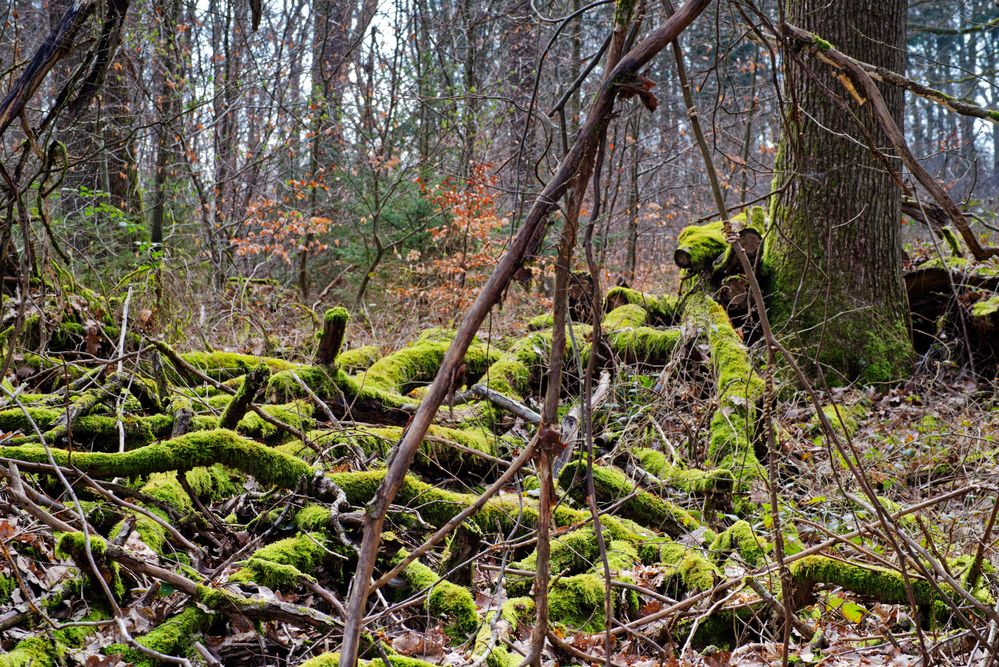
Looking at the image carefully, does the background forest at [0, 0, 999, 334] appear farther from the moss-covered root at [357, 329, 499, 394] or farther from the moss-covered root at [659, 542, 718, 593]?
the moss-covered root at [659, 542, 718, 593]

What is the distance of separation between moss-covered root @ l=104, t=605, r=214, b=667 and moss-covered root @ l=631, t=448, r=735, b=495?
2898mm

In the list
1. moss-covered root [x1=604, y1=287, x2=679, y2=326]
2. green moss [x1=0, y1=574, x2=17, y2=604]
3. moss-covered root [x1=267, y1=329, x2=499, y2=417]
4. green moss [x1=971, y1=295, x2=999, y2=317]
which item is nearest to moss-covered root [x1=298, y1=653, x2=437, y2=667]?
green moss [x1=0, y1=574, x2=17, y2=604]

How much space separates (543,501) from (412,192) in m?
11.0

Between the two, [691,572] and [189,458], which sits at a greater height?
[189,458]

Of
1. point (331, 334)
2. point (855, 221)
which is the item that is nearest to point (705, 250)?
point (855, 221)

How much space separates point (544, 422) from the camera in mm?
1519

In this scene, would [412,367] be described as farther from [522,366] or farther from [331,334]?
[331,334]

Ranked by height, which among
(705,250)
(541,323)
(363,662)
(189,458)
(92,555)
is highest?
(705,250)

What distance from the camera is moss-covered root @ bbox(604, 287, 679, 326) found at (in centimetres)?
777

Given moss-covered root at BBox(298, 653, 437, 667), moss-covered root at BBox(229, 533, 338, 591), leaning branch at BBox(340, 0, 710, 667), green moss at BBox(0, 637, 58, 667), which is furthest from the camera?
moss-covered root at BBox(229, 533, 338, 591)

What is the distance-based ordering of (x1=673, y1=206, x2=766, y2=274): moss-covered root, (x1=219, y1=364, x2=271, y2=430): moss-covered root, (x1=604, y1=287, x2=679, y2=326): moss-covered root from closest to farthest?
(x1=219, y1=364, x2=271, y2=430): moss-covered root
(x1=673, y1=206, x2=766, y2=274): moss-covered root
(x1=604, y1=287, x2=679, y2=326): moss-covered root

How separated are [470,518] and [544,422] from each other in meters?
2.33

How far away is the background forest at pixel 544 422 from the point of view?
1857 mm

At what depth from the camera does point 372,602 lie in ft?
11.0
